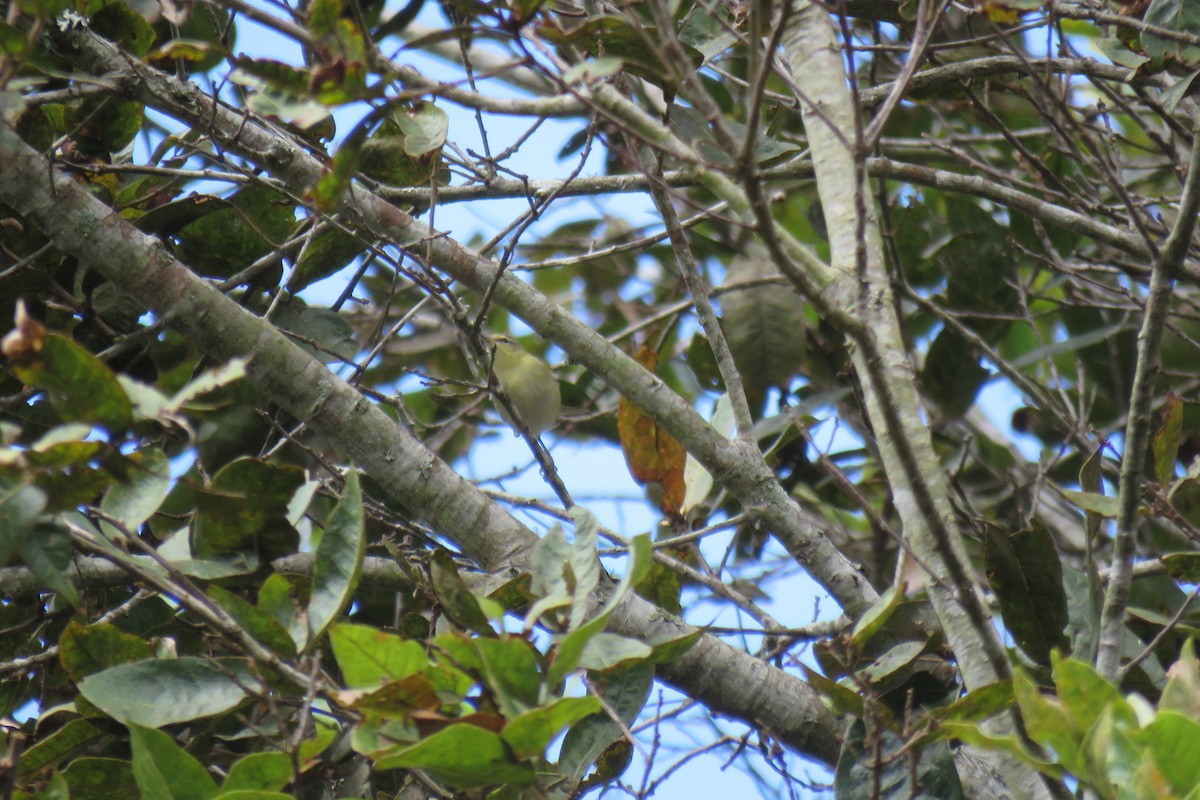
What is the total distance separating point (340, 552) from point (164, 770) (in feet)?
0.91

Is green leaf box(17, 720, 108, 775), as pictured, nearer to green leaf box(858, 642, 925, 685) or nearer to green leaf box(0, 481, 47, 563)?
green leaf box(0, 481, 47, 563)

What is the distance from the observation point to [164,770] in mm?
1162

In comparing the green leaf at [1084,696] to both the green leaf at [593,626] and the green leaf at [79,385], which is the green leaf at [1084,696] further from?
the green leaf at [79,385]

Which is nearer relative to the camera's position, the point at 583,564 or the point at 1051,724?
the point at 1051,724

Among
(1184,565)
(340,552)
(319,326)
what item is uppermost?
(319,326)

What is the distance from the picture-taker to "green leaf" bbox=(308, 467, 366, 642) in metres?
1.20

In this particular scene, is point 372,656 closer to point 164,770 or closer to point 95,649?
point 164,770

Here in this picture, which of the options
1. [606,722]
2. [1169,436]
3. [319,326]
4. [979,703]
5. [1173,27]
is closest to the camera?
[979,703]

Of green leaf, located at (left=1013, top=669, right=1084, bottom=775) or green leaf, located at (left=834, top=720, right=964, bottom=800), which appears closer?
green leaf, located at (left=1013, top=669, right=1084, bottom=775)

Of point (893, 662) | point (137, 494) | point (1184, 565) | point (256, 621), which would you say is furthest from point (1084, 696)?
point (137, 494)

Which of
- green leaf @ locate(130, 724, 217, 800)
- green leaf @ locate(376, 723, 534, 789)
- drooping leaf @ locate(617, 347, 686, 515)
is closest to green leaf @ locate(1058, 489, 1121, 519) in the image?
drooping leaf @ locate(617, 347, 686, 515)

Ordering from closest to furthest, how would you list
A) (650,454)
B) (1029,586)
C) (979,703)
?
(979,703) < (1029,586) < (650,454)

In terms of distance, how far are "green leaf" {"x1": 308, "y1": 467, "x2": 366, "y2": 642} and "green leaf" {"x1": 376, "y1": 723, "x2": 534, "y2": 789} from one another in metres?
0.22

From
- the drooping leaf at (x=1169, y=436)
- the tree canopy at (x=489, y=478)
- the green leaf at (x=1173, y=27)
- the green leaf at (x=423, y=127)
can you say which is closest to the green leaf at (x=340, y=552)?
the tree canopy at (x=489, y=478)
